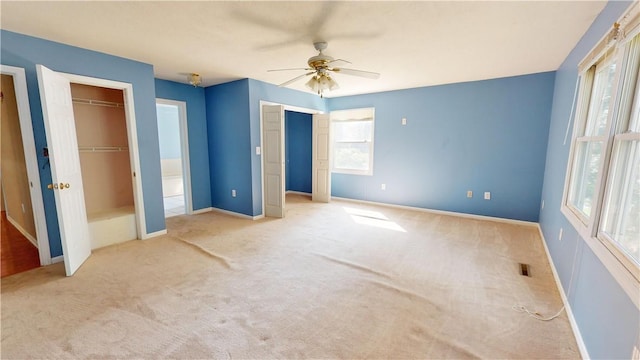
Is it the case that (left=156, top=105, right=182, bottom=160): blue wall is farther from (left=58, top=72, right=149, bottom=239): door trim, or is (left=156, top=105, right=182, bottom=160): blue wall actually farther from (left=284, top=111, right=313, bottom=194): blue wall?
(left=58, top=72, right=149, bottom=239): door trim

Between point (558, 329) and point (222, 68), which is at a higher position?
point (222, 68)

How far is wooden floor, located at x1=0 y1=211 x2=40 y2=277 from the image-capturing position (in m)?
2.83

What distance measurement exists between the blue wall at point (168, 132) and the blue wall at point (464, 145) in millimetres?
4954

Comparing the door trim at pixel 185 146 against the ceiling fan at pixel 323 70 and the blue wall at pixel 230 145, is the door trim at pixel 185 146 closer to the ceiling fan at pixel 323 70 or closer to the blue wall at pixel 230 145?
the blue wall at pixel 230 145

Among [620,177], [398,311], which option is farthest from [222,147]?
[620,177]

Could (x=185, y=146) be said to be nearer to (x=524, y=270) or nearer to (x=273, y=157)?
(x=273, y=157)

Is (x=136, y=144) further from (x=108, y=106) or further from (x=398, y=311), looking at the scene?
(x=398, y=311)

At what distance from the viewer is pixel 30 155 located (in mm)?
2744

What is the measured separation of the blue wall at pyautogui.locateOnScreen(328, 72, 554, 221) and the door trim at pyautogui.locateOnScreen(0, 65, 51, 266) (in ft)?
15.9

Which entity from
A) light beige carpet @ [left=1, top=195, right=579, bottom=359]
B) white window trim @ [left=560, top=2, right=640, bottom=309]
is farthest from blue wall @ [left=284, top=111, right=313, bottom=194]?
white window trim @ [left=560, top=2, right=640, bottom=309]

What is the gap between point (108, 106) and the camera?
3748 mm

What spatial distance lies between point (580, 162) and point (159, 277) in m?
4.11

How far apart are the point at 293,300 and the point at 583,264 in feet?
7.09

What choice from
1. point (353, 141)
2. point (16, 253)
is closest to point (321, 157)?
point (353, 141)
